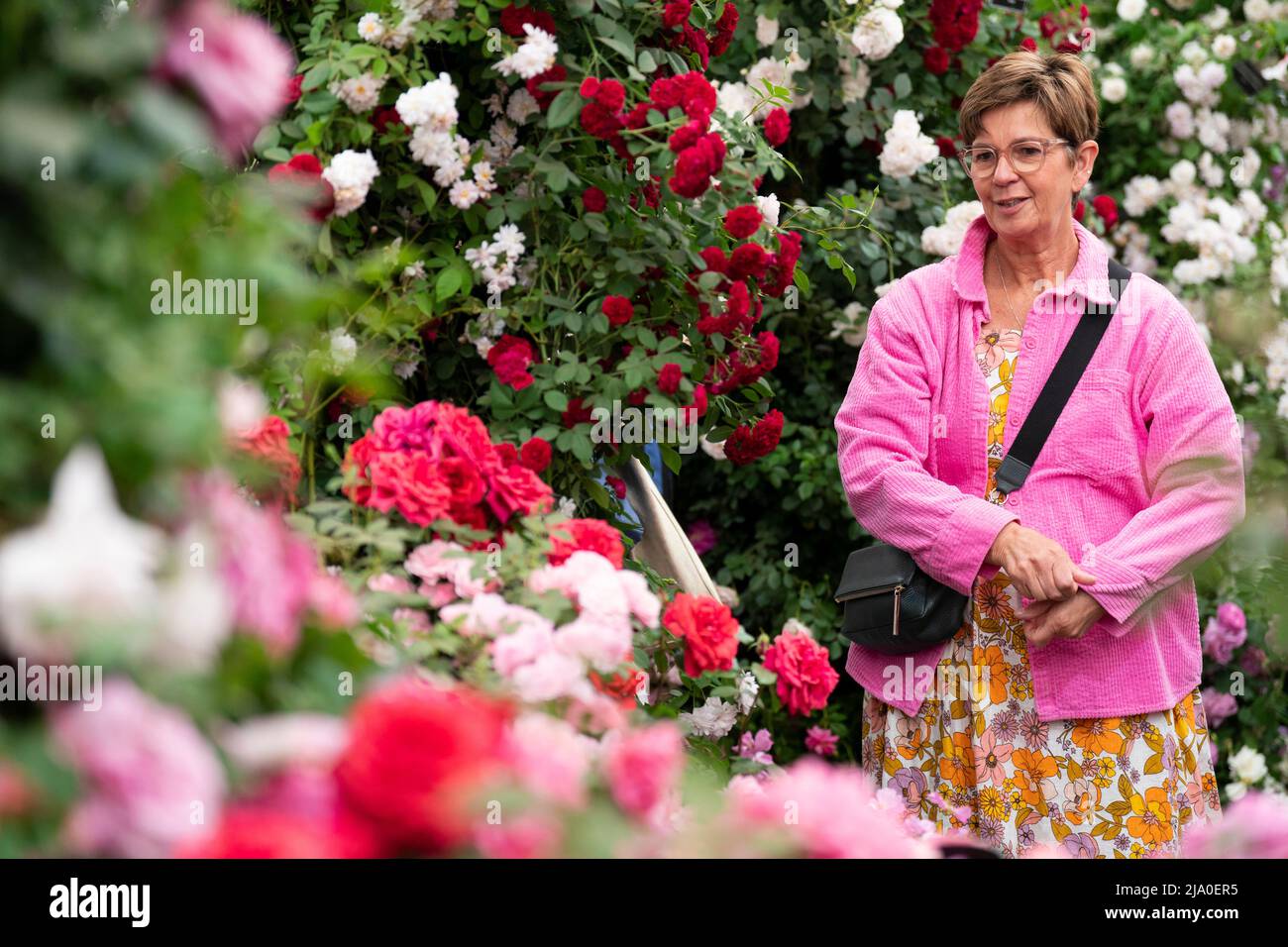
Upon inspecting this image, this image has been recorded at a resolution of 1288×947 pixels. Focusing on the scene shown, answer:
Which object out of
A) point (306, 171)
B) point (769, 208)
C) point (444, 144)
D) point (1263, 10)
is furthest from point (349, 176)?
point (1263, 10)

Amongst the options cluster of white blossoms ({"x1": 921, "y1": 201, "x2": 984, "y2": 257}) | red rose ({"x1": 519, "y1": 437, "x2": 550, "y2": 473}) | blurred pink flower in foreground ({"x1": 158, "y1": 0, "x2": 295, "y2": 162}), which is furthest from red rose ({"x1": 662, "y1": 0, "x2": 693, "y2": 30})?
blurred pink flower in foreground ({"x1": 158, "y1": 0, "x2": 295, "y2": 162})

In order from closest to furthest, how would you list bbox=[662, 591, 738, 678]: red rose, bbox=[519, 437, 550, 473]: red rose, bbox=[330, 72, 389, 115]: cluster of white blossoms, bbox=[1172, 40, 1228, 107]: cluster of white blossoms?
bbox=[662, 591, 738, 678]: red rose < bbox=[519, 437, 550, 473]: red rose < bbox=[330, 72, 389, 115]: cluster of white blossoms < bbox=[1172, 40, 1228, 107]: cluster of white blossoms

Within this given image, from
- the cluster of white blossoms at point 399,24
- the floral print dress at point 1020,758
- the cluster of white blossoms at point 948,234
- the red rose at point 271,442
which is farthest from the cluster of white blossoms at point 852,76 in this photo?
the red rose at point 271,442

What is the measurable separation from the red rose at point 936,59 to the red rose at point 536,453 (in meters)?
2.21

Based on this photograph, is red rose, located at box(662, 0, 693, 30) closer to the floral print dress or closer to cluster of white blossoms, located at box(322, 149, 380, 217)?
cluster of white blossoms, located at box(322, 149, 380, 217)

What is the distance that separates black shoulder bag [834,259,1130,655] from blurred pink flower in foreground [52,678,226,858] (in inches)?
77.8

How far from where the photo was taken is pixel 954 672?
2.60 metres

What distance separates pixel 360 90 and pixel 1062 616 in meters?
1.46

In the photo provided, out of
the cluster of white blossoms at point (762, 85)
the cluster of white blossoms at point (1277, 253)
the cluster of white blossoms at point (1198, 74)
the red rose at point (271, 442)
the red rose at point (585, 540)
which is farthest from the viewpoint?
the cluster of white blossoms at point (1198, 74)

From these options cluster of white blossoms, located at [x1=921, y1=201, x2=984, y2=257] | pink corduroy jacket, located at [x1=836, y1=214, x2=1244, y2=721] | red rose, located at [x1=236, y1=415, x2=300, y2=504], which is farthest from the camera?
cluster of white blossoms, located at [x1=921, y1=201, x2=984, y2=257]

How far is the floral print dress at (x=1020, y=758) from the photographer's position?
2.46m

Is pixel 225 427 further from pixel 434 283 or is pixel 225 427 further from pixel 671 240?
pixel 671 240

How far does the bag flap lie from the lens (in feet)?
8.38

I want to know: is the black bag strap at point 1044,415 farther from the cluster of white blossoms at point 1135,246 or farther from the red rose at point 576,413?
the cluster of white blossoms at point 1135,246
